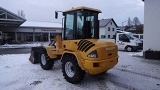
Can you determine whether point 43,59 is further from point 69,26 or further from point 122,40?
point 122,40

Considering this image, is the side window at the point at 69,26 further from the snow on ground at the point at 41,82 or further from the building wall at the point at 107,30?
the building wall at the point at 107,30

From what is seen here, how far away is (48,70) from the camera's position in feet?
27.7

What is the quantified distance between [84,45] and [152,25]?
8.37m

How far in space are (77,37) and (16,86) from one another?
9.43 ft

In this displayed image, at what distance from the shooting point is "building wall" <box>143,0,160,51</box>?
12.3m

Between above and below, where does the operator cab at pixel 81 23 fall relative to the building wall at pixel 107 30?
below

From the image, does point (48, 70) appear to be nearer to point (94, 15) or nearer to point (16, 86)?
point (16, 86)

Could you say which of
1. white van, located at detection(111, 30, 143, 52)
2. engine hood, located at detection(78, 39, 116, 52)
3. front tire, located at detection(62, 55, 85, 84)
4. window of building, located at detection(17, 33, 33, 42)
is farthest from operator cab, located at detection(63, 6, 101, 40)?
window of building, located at detection(17, 33, 33, 42)

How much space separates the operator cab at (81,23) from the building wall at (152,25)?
7040 millimetres

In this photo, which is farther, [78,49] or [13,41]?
[13,41]

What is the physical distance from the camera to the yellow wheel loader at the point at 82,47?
5.84m

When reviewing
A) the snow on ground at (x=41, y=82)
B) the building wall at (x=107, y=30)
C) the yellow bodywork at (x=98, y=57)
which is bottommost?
the snow on ground at (x=41, y=82)

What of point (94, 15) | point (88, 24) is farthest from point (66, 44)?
point (94, 15)

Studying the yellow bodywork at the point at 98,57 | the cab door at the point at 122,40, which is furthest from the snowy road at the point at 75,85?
the cab door at the point at 122,40
